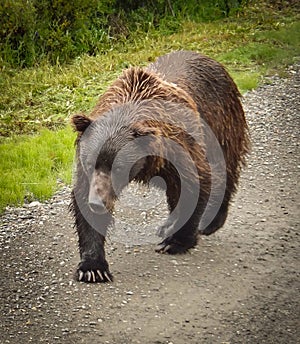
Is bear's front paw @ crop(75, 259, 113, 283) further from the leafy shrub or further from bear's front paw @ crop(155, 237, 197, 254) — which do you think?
the leafy shrub

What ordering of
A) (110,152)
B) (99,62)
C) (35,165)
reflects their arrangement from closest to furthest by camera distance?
1. (110,152)
2. (35,165)
3. (99,62)

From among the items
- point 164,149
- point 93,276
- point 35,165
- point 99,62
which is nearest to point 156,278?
point 93,276

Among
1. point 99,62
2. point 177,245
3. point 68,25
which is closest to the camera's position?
point 177,245

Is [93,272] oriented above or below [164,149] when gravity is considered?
below

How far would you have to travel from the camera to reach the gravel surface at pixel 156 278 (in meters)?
4.00

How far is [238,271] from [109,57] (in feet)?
21.0

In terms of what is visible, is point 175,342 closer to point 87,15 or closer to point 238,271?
point 238,271

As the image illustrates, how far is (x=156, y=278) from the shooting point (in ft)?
15.2

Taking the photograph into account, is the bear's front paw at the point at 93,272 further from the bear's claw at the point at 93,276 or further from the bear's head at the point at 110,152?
the bear's head at the point at 110,152

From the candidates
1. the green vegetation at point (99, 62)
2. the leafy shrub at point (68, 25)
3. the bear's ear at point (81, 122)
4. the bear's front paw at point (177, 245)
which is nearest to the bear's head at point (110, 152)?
the bear's ear at point (81, 122)

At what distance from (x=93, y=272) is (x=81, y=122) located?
0.95 m

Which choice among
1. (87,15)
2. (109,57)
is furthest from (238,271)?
(87,15)

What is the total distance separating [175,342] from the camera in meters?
3.87

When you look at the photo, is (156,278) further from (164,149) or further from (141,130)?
(141,130)
